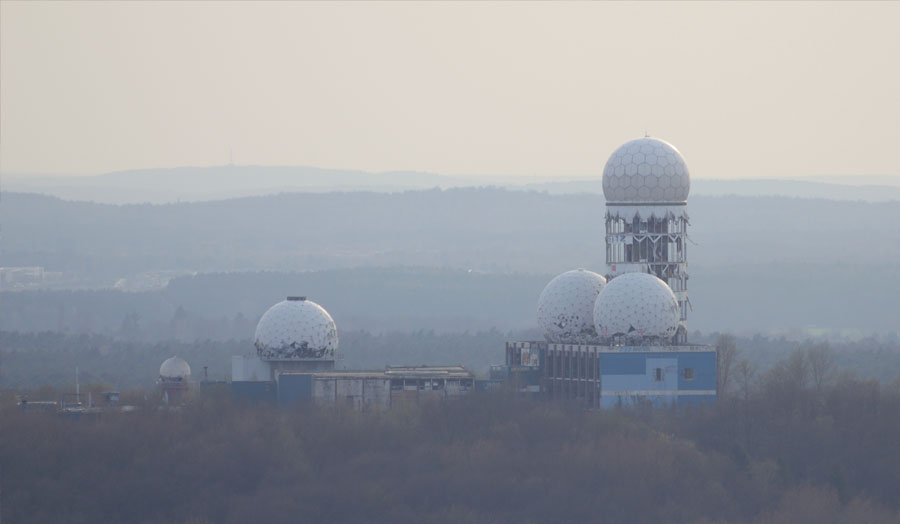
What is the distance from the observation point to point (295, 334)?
296ft

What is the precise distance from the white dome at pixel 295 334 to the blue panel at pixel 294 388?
405 centimetres

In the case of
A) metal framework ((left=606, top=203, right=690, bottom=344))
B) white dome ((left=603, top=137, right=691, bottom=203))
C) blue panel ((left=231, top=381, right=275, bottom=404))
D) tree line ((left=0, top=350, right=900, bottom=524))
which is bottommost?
tree line ((left=0, top=350, right=900, bottom=524))

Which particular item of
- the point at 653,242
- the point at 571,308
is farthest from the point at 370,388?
the point at 653,242

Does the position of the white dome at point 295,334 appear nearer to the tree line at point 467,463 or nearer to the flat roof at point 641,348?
the tree line at point 467,463

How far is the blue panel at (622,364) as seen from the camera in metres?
82.9

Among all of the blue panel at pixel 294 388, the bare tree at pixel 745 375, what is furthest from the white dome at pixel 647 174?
the blue panel at pixel 294 388

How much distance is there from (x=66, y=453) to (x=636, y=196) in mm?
28781

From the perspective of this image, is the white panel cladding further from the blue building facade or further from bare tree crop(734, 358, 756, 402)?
bare tree crop(734, 358, 756, 402)

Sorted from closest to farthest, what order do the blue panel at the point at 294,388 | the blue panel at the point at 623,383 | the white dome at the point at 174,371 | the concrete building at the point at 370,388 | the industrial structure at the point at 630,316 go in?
the blue panel at the point at 623,383
the industrial structure at the point at 630,316
the concrete building at the point at 370,388
the blue panel at the point at 294,388
the white dome at the point at 174,371

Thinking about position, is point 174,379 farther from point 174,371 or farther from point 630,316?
point 630,316

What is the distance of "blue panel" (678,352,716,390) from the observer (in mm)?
83250

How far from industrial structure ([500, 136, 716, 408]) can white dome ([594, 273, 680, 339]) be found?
44 millimetres

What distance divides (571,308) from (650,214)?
18.8ft

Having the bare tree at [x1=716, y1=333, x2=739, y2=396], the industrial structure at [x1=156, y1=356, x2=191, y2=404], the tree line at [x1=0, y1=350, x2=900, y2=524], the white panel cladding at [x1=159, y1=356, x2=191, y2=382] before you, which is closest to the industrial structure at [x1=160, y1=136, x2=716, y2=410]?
the industrial structure at [x1=156, y1=356, x2=191, y2=404]
